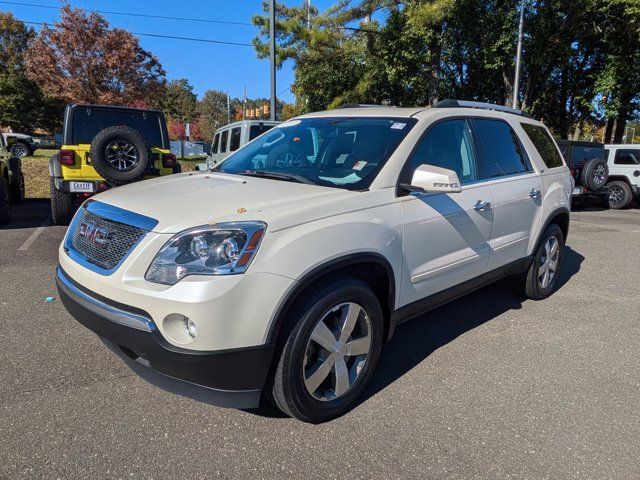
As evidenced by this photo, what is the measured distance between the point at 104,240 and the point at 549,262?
4.20 meters

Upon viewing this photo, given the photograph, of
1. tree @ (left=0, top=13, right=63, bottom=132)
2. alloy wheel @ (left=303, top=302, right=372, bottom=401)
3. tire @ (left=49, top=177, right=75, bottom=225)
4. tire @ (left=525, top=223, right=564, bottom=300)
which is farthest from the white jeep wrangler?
tree @ (left=0, top=13, right=63, bottom=132)

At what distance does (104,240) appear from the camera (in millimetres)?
2549

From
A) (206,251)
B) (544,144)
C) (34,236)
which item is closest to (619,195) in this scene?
(544,144)

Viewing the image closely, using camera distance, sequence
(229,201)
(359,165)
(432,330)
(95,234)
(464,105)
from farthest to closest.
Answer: (432,330) < (464,105) < (359,165) < (95,234) < (229,201)

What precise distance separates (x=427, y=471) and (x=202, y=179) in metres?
2.27

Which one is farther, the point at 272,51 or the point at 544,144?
the point at 272,51

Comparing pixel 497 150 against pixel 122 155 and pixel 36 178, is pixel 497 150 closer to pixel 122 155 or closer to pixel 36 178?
pixel 122 155

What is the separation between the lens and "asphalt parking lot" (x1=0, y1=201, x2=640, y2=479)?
230 centimetres

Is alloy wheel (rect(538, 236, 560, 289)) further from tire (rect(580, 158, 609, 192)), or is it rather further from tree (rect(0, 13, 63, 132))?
tree (rect(0, 13, 63, 132))

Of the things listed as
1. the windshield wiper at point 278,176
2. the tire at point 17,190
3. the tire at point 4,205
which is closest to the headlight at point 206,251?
the windshield wiper at point 278,176

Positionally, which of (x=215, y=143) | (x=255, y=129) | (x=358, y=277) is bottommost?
(x=358, y=277)

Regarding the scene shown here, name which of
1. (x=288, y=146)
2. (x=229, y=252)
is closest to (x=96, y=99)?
(x=288, y=146)

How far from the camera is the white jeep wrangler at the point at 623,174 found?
523 inches

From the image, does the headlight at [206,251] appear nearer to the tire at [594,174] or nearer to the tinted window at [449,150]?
the tinted window at [449,150]
